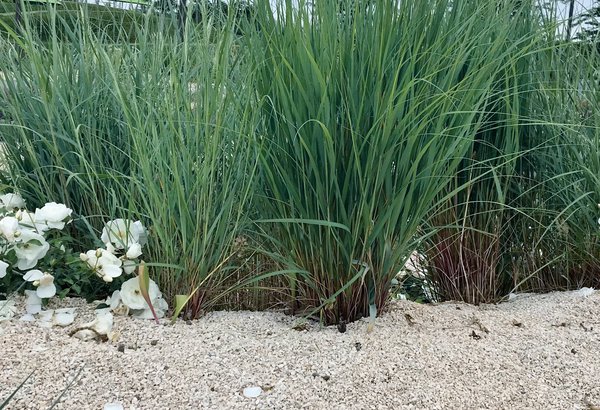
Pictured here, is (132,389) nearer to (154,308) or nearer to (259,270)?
(154,308)

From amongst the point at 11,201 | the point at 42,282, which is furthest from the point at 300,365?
the point at 11,201

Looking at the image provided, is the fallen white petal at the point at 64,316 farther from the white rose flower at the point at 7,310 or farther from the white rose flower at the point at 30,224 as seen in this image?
the white rose flower at the point at 30,224

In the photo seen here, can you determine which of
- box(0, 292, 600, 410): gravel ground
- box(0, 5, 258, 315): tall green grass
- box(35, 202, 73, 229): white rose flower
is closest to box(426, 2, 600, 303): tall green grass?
box(0, 292, 600, 410): gravel ground

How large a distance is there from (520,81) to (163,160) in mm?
1323

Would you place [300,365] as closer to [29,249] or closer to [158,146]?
[158,146]

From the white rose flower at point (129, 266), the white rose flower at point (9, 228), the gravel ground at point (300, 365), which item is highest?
the white rose flower at point (9, 228)

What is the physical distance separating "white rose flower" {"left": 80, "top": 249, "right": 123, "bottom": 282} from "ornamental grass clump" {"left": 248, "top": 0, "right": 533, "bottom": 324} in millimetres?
437

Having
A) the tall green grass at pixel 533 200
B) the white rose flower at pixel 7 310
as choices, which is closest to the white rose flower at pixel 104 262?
the white rose flower at pixel 7 310

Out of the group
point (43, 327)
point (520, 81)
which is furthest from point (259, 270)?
point (520, 81)

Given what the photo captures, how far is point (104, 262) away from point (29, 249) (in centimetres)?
23

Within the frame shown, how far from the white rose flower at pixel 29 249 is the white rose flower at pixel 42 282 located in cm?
5

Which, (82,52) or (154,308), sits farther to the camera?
(82,52)

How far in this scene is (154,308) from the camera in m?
1.67

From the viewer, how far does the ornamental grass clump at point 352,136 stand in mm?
1551
